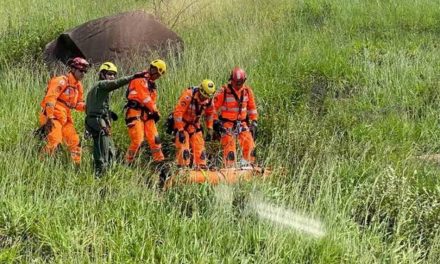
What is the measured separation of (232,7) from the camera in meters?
12.6

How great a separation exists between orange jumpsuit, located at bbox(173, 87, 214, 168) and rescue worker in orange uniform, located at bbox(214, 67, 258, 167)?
261mm

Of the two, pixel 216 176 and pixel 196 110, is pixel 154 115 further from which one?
pixel 216 176

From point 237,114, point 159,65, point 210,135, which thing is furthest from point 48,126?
point 237,114

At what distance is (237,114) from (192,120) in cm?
67

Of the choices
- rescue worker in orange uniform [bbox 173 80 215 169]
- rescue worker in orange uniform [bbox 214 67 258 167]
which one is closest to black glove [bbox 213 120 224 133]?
rescue worker in orange uniform [bbox 214 67 258 167]

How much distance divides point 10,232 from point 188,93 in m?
3.31

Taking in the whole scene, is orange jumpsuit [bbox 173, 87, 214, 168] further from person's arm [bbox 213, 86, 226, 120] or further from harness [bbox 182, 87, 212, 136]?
person's arm [bbox 213, 86, 226, 120]

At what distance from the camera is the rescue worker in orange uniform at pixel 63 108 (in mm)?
6516

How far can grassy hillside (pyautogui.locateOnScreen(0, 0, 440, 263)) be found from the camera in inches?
171

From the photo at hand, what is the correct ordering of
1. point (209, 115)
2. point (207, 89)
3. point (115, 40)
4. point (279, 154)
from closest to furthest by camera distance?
point (279, 154) → point (207, 89) → point (209, 115) → point (115, 40)

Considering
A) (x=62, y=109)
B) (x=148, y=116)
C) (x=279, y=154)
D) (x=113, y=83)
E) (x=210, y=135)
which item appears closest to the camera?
(x=113, y=83)

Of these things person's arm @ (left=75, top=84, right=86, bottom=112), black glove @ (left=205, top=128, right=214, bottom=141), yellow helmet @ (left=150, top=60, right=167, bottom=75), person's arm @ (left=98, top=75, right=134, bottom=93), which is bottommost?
black glove @ (left=205, top=128, right=214, bottom=141)

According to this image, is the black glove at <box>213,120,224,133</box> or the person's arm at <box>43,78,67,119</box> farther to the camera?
the black glove at <box>213,120,224,133</box>

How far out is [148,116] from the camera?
7.05 meters
